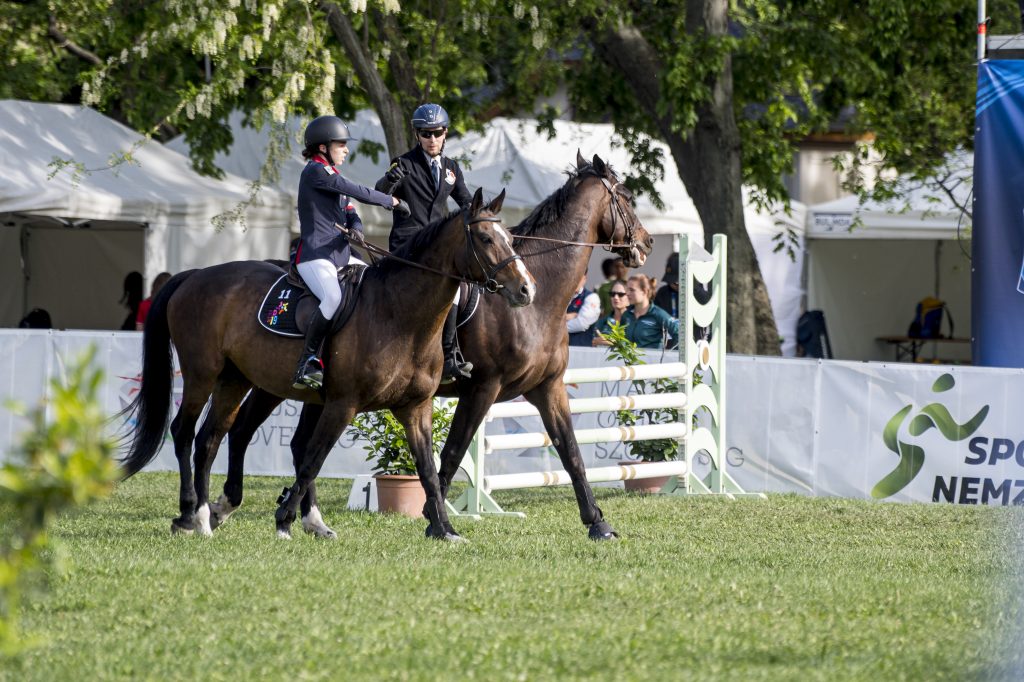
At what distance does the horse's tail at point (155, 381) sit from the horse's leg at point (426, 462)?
5.79ft

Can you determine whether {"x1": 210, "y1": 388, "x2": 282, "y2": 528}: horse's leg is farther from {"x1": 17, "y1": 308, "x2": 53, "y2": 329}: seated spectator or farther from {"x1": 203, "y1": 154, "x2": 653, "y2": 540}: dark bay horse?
{"x1": 17, "y1": 308, "x2": 53, "y2": 329}: seated spectator

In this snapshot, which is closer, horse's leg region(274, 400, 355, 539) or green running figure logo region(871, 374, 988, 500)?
horse's leg region(274, 400, 355, 539)

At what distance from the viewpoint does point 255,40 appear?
1338 centimetres

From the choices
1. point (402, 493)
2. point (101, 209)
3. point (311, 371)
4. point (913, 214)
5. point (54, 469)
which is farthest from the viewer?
point (913, 214)

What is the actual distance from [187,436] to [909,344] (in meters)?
16.3

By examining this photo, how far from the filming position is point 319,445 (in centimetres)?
851

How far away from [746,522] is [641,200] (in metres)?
9.81

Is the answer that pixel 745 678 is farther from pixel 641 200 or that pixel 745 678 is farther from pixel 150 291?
pixel 641 200

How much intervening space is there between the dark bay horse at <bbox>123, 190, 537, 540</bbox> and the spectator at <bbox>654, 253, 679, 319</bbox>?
6.48m

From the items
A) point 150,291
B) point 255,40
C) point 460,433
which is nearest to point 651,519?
point 460,433

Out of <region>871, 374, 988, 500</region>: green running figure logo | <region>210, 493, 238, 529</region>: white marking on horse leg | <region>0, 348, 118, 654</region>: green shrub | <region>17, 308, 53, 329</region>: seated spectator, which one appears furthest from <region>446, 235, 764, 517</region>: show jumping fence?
<region>17, 308, 53, 329</region>: seated spectator

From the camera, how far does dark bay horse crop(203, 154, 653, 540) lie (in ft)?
29.5

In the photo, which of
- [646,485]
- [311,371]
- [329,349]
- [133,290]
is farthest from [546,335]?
[133,290]

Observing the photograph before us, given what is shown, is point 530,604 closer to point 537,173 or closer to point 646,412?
point 646,412
